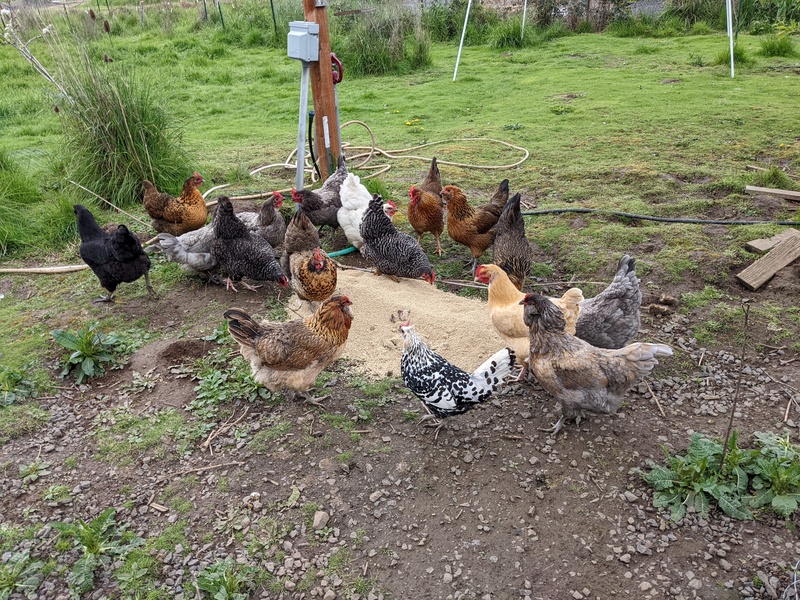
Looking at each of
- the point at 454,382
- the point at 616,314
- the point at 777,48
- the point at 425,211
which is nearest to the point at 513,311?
the point at 616,314

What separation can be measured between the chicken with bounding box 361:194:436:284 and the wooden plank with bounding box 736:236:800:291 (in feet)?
9.66

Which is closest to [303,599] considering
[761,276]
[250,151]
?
[761,276]

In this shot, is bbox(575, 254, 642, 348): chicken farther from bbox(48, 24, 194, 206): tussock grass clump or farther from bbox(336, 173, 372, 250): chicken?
bbox(48, 24, 194, 206): tussock grass clump

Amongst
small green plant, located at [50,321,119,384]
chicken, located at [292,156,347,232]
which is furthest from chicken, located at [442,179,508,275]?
small green plant, located at [50,321,119,384]

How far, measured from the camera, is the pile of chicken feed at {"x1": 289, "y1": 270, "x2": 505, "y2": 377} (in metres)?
4.65

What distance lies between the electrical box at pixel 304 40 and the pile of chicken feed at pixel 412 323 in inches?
99.0

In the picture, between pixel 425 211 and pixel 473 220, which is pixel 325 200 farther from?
pixel 473 220

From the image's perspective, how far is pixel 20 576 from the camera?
118 inches

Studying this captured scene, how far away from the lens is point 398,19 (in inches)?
563

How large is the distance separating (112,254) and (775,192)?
7.47 metres

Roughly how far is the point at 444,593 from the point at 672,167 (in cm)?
703

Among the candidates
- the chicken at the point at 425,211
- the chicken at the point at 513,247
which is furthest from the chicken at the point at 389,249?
the chicken at the point at 513,247

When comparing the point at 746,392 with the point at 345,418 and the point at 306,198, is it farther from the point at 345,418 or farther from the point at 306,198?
the point at 306,198

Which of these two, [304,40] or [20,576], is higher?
[304,40]
